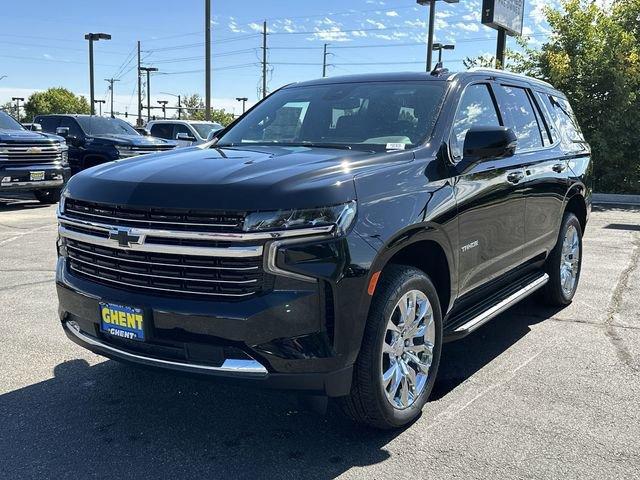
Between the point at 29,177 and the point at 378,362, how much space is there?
11300 mm

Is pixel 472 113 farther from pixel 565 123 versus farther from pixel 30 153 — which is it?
pixel 30 153

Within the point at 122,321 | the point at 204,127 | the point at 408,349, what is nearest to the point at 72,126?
the point at 204,127

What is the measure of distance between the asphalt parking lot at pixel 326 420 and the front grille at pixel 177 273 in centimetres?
63

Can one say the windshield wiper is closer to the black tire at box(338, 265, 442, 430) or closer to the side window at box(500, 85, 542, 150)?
the black tire at box(338, 265, 442, 430)

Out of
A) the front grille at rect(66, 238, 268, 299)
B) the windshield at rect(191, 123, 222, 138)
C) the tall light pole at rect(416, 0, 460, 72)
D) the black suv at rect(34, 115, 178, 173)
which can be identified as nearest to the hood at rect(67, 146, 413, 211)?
the front grille at rect(66, 238, 268, 299)

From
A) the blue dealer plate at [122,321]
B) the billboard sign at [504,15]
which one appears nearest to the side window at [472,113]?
the blue dealer plate at [122,321]

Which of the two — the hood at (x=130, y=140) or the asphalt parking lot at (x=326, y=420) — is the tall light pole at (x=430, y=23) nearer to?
the hood at (x=130, y=140)

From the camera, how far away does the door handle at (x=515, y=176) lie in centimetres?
438

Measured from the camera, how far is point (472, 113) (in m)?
4.24

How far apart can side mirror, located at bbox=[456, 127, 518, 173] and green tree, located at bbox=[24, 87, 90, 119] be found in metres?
81.4

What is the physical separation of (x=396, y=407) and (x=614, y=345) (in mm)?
Answer: 2333

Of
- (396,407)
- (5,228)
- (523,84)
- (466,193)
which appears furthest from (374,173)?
(5,228)

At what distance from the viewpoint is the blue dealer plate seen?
2.99m

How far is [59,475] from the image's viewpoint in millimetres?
2936
